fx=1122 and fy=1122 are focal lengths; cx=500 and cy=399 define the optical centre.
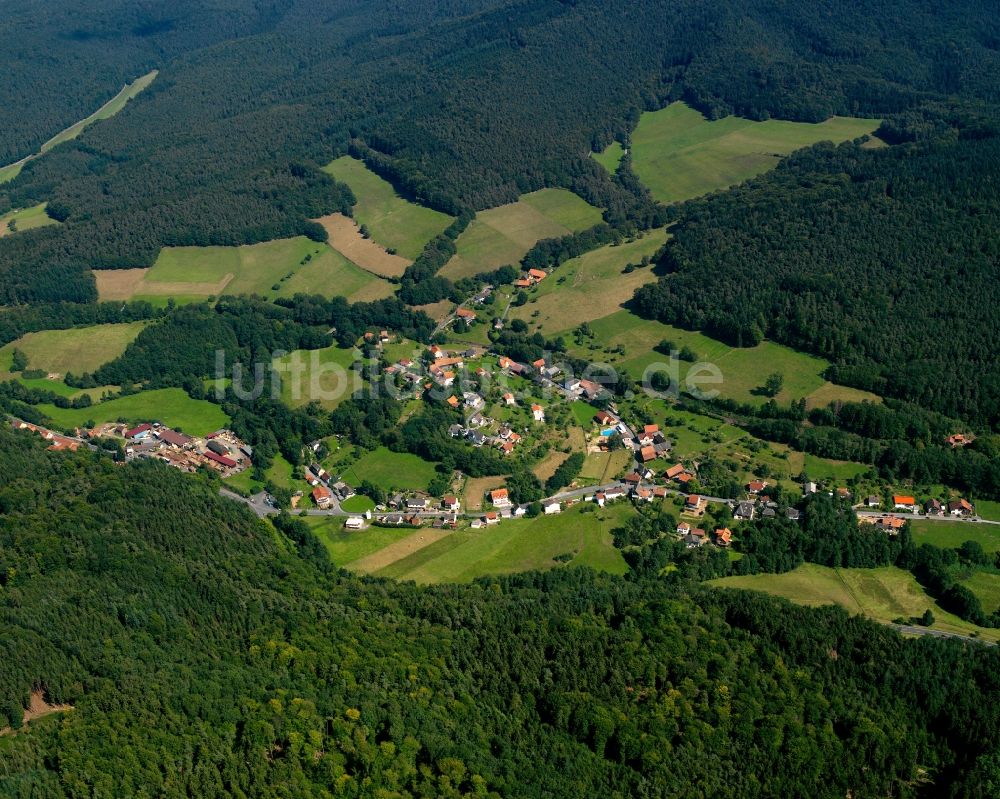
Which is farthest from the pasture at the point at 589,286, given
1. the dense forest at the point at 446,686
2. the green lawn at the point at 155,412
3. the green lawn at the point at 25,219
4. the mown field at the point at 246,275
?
the green lawn at the point at 25,219

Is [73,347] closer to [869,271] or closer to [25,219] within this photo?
[25,219]

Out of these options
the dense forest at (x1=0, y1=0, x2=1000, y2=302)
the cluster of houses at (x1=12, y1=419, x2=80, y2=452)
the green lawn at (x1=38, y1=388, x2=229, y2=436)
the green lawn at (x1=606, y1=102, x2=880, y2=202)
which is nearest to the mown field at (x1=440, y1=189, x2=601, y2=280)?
the dense forest at (x1=0, y1=0, x2=1000, y2=302)

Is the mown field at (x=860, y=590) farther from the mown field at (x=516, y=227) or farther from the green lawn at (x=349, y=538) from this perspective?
the mown field at (x=516, y=227)

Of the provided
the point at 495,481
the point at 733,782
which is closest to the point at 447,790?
the point at 733,782

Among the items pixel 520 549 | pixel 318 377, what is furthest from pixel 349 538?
pixel 318 377

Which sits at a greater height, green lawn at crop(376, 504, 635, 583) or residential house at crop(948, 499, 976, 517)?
residential house at crop(948, 499, 976, 517)

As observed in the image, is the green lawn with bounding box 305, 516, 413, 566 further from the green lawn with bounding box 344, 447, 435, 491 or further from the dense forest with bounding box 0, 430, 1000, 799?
the dense forest with bounding box 0, 430, 1000, 799
